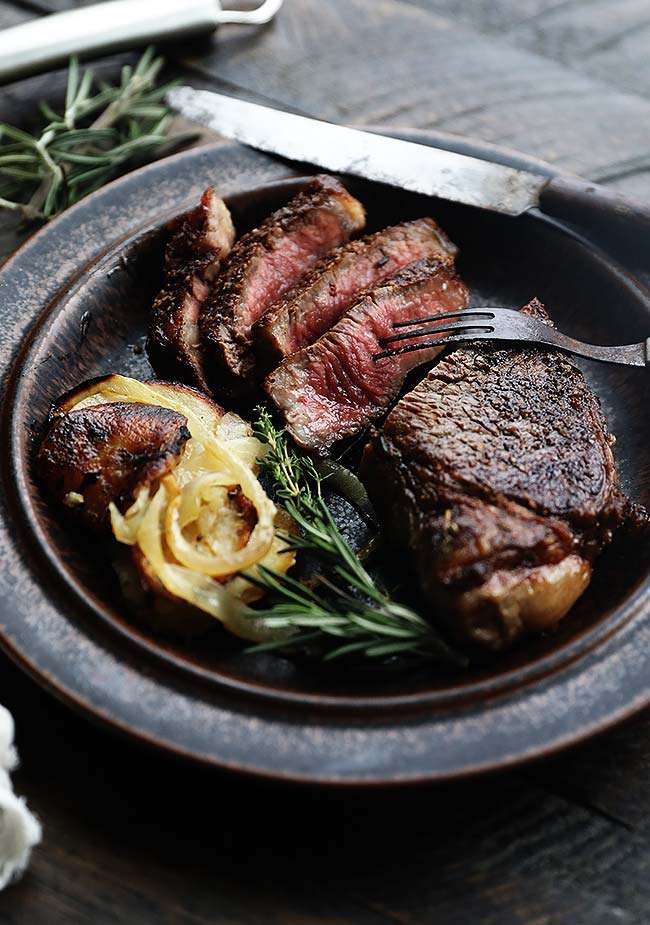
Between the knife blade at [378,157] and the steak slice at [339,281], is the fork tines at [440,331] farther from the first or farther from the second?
the knife blade at [378,157]

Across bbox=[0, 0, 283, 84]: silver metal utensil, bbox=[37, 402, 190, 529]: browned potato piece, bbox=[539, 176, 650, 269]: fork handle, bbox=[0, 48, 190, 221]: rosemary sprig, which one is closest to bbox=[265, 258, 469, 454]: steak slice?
bbox=[37, 402, 190, 529]: browned potato piece

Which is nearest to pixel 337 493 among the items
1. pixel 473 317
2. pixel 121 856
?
pixel 473 317

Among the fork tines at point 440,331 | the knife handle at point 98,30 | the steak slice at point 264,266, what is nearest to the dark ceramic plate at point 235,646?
the steak slice at point 264,266

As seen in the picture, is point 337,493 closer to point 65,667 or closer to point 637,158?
point 65,667

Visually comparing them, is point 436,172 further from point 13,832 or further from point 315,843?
point 13,832

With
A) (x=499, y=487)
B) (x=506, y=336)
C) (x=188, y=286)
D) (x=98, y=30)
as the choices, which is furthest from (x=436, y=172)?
(x=98, y=30)

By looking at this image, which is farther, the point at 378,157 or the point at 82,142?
the point at 82,142

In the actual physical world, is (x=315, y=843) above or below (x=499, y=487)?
below
